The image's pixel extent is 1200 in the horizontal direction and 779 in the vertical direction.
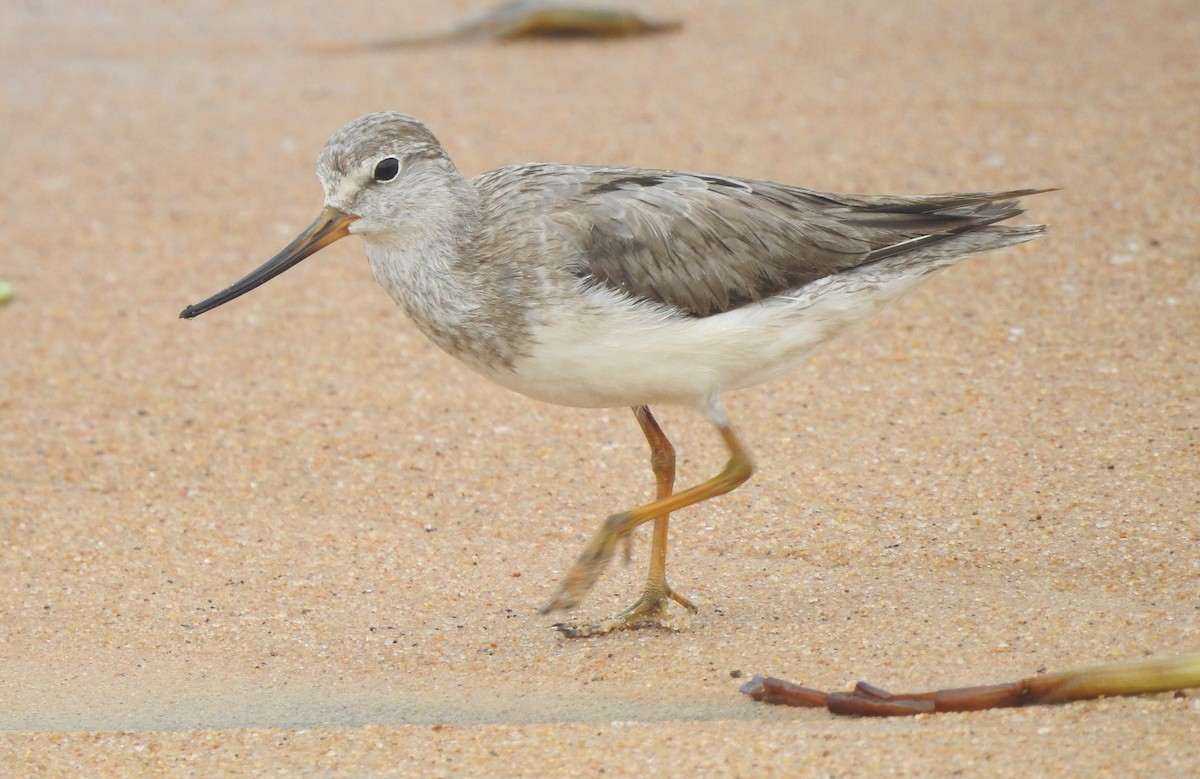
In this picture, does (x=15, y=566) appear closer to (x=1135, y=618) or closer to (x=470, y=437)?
(x=470, y=437)

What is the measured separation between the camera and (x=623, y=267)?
5.30 m

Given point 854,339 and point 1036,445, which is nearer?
point 1036,445

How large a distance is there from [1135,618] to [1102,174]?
502 cm

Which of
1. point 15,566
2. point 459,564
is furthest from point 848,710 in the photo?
point 15,566

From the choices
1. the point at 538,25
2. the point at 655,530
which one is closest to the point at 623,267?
the point at 655,530

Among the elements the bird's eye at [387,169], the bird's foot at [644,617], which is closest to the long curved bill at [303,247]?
the bird's eye at [387,169]

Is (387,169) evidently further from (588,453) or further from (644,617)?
(588,453)

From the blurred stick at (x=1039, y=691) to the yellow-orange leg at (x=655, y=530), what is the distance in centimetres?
101

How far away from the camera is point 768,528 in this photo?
6.37 m

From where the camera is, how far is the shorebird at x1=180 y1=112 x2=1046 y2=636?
5.18m

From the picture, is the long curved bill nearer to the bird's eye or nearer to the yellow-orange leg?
the bird's eye

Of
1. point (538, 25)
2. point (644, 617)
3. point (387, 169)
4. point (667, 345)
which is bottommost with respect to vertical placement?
point (644, 617)

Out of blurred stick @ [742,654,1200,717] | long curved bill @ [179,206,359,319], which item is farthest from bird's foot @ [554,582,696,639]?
long curved bill @ [179,206,359,319]

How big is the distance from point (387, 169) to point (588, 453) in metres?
2.21
